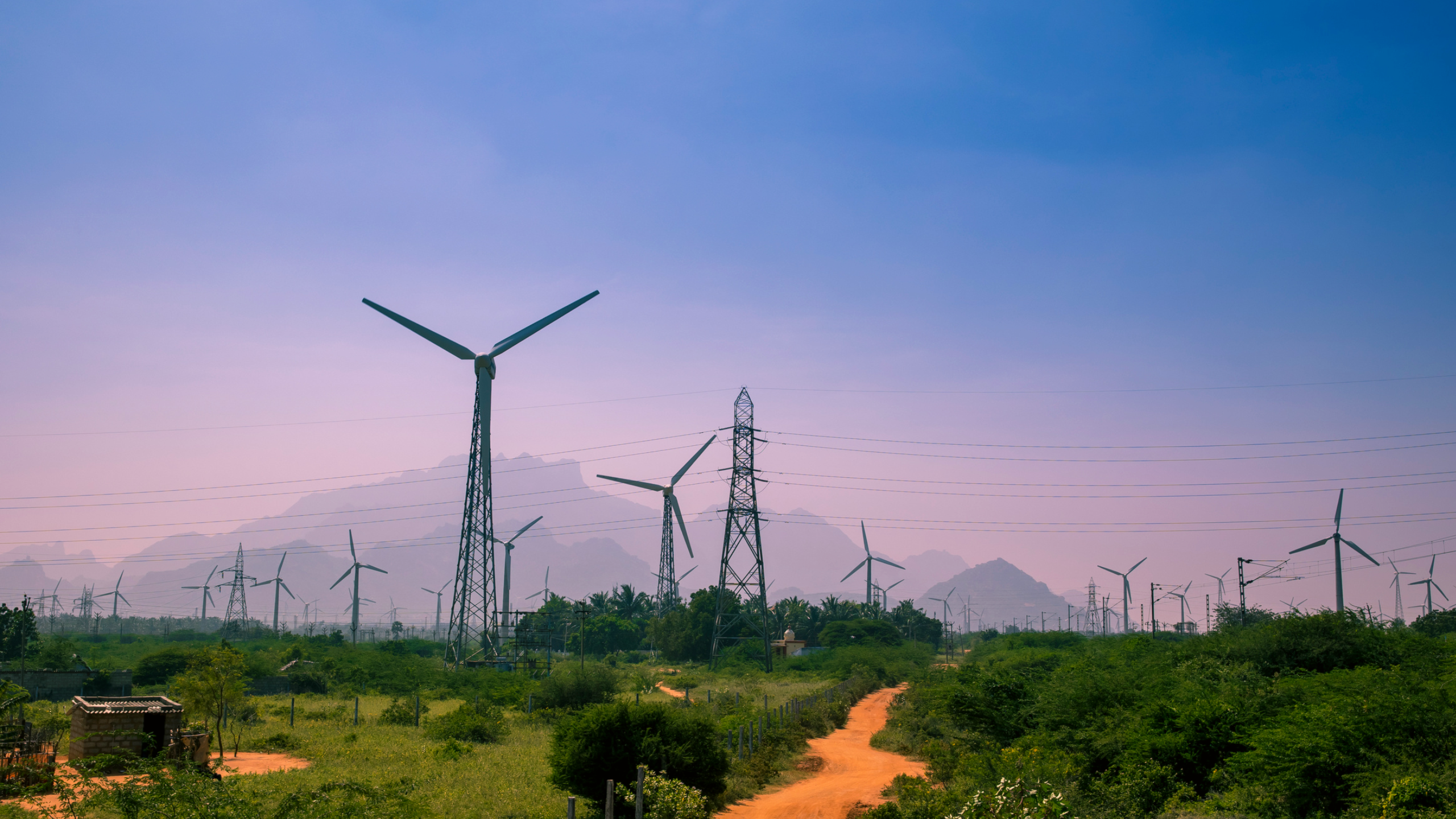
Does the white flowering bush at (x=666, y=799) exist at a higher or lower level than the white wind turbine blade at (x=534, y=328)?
lower

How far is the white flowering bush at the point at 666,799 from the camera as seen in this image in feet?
74.6

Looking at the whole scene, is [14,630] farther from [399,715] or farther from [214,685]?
[214,685]

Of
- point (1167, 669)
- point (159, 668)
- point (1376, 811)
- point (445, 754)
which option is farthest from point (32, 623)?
point (1376, 811)

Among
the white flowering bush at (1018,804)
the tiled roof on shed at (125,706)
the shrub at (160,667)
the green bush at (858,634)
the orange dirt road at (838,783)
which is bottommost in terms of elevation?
the green bush at (858,634)

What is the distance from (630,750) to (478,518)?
4428 centimetres

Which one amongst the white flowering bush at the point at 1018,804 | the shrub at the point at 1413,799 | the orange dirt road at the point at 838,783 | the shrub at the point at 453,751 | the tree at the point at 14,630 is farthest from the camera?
the tree at the point at 14,630

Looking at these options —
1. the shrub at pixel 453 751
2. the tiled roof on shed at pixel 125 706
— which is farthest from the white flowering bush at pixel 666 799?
the tiled roof on shed at pixel 125 706

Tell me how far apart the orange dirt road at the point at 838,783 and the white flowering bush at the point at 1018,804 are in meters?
6.77

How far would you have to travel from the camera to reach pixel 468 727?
128 feet

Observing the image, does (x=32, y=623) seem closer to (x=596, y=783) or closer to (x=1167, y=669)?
(x=596, y=783)

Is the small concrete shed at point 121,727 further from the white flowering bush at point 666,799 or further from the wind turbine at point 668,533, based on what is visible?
the wind turbine at point 668,533

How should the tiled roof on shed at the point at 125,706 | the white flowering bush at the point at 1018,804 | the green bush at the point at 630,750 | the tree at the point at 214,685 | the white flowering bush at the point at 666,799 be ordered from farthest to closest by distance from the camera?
the tree at the point at 214,685, the tiled roof on shed at the point at 125,706, the green bush at the point at 630,750, the white flowering bush at the point at 666,799, the white flowering bush at the point at 1018,804

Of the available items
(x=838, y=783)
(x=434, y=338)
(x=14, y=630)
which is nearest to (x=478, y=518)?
(x=434, y=338)

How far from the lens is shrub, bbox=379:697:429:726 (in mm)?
45181
